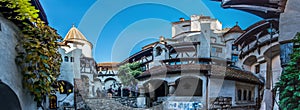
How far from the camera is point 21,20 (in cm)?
368

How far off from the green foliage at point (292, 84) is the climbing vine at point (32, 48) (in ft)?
13.9

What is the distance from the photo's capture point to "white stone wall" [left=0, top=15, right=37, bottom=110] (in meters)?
3.20

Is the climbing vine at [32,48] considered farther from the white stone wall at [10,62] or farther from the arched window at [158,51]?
the arched window at [158,51]

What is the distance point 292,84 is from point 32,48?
4.51 metres

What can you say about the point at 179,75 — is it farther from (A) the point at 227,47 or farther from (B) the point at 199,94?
(A) the point at 227,47

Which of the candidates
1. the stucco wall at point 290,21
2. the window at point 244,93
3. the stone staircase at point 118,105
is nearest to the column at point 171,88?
the stone staircase at point 118,105

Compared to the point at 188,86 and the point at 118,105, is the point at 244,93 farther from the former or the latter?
the point at 118,105

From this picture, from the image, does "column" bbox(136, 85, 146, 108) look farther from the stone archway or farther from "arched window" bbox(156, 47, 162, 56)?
the stone archway

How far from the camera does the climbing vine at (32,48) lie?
3.54 meters

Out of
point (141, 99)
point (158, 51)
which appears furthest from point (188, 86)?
point (158, 51)

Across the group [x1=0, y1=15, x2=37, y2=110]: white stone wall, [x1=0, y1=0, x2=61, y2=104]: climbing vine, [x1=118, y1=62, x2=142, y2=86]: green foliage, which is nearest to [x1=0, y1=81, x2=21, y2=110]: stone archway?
[x1=0, y1=15, x2=37, y2=110]: white stone wall

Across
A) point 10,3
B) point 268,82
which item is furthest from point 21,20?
point 268,82

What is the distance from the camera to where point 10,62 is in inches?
135

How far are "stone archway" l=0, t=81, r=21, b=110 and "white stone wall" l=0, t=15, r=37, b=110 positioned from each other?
0.16 feet
